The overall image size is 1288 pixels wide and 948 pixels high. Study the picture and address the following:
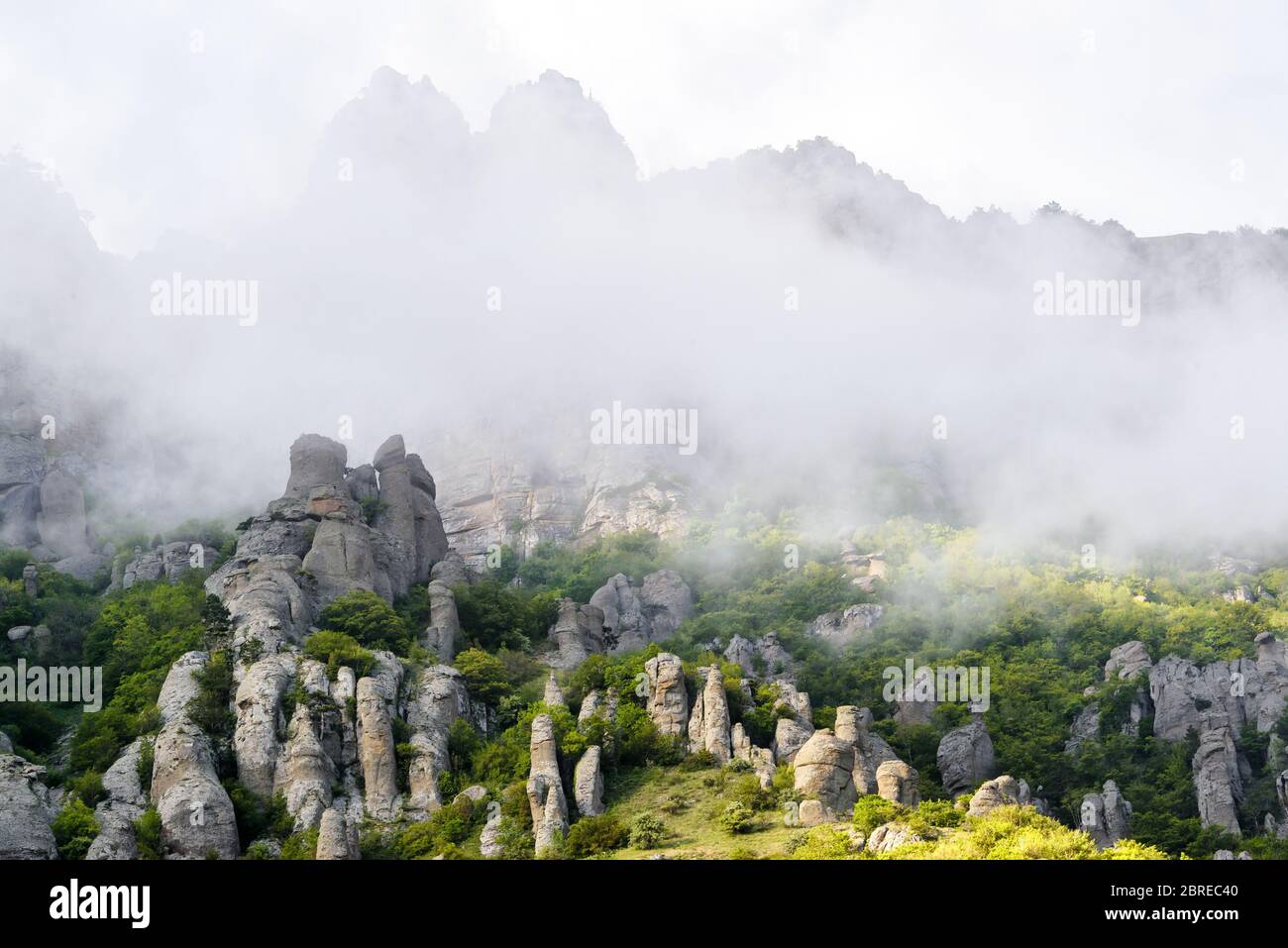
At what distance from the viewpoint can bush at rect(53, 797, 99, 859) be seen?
161 ft

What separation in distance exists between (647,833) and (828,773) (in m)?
7.90

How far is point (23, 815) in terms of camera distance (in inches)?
1873

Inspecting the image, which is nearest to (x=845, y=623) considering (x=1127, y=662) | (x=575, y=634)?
(x=1127, y=662)

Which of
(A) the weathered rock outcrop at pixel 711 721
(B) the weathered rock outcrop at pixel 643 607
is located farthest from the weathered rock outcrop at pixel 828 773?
(B) the weathered rock outcrop at pixel 643 607

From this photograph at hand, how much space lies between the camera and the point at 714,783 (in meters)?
60.8

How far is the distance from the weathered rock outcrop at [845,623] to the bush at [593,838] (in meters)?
48.5

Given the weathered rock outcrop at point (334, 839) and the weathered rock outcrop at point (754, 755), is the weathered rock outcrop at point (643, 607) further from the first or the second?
the weathered rock outcrop at point (334, 839)

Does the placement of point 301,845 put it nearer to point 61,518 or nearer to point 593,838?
point 593,838

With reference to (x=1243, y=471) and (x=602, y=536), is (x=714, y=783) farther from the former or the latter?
(x=1243, y=471)

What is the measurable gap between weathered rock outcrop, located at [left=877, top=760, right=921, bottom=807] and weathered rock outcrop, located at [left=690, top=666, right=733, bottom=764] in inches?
340

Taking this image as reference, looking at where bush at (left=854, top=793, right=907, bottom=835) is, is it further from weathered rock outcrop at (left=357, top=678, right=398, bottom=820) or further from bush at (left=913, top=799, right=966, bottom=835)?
weathered rock outcrop at (left=357, top=678, right=398, bottom=820)

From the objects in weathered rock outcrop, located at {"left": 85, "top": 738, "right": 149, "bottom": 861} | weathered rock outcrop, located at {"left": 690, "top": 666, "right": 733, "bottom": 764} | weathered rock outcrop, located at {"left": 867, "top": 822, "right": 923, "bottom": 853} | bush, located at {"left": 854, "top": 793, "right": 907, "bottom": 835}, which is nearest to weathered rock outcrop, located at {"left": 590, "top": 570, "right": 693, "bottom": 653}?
weathered rock outcrop, located at {"left": 690, "top": 666, "right": 733, "bottom": 764}
